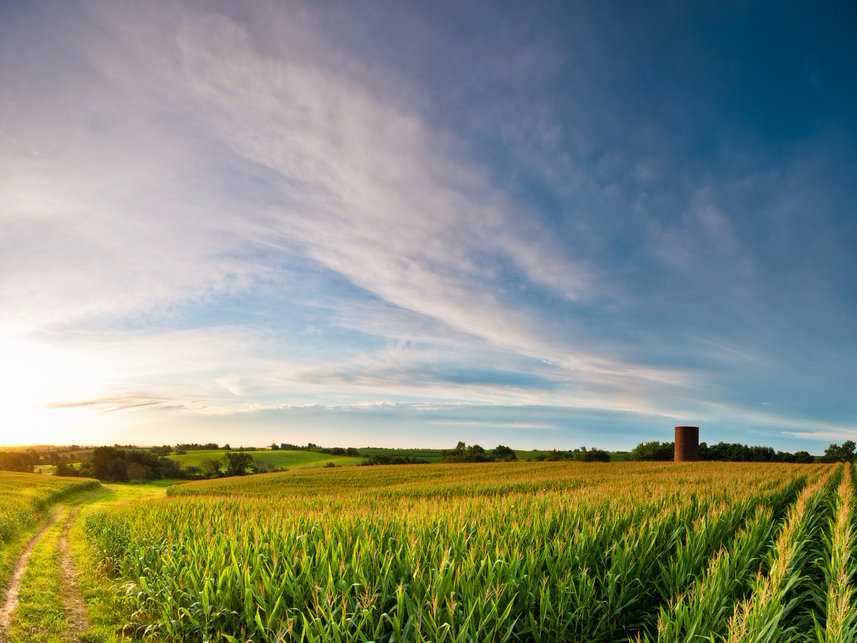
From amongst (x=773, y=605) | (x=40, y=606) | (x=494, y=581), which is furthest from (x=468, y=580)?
(x=40, y=606)

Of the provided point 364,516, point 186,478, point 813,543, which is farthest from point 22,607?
point 186,478

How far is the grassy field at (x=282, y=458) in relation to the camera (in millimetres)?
98500

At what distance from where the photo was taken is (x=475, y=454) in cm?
9088

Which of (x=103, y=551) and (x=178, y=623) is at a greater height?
(x=178, y=623)

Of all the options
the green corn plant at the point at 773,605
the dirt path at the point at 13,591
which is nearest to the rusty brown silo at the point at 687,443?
the green corn plant at the point at 773,605

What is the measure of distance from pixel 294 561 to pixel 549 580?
4.00 metres

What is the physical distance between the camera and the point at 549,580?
7148 mm

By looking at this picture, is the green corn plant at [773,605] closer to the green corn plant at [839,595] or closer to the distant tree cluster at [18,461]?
the green corn plant at [839,595]

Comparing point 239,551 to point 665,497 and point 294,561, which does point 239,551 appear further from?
point 665,497

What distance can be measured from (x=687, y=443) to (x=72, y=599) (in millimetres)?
88138

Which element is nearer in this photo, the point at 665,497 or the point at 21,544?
the point at 665,497

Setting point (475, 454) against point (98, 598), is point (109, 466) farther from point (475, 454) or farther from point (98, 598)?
point (98, 598)

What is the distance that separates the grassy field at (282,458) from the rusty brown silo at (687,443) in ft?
184

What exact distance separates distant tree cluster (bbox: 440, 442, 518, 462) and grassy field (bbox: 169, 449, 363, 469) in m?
17.9
